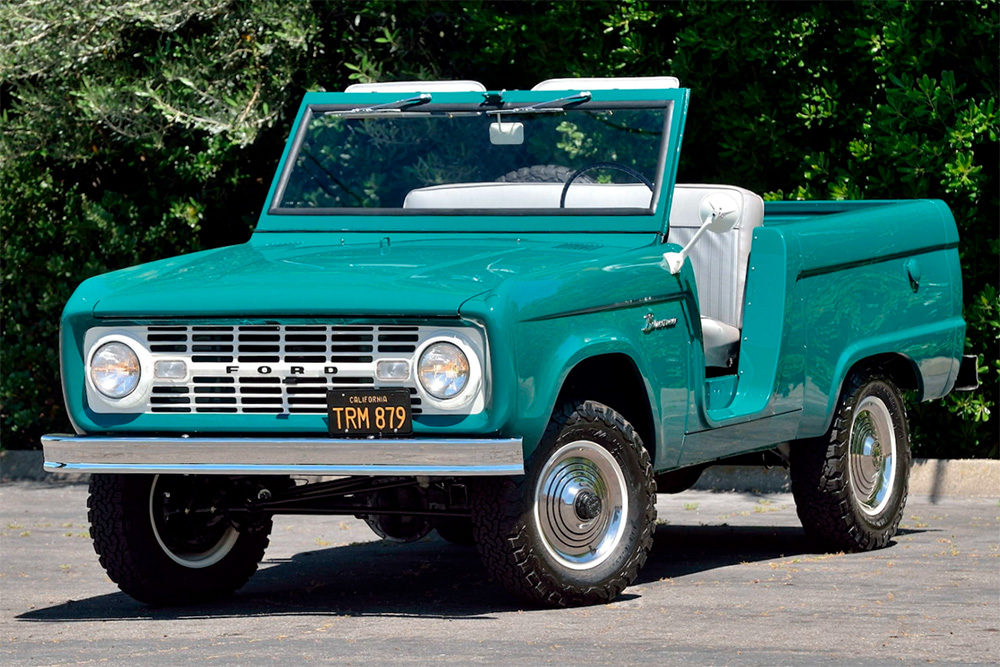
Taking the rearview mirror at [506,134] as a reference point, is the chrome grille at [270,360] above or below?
below

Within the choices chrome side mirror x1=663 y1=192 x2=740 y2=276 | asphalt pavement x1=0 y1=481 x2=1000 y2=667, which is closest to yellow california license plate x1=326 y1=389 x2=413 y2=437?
asphalt pavement x1=0 y1=481 x2=1000 y2=667

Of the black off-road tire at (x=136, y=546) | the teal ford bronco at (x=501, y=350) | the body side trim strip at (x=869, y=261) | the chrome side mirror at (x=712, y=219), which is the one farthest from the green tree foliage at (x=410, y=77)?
the black off-road tire at (x=136, y=546)

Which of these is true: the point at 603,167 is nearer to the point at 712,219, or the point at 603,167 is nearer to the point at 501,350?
the point at 712,219

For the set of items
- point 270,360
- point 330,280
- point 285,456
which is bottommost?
point 285,456

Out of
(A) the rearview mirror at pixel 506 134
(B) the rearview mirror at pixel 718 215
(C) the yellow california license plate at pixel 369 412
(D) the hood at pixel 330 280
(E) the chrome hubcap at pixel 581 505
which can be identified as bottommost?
(E) the chrome hubcap at pixel 581 505

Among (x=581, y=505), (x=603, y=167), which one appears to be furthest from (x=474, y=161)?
(x=581, y=505)

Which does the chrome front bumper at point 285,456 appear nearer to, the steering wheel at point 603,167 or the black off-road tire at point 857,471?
the steering wheel at point 603,167

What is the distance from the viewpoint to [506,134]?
8.42m

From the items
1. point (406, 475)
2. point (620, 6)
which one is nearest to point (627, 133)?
point (406, 475)

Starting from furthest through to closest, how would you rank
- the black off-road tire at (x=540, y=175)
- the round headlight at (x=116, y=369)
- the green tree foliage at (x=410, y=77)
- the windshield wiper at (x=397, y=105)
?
the green tree foliage at (x=410, y=77)
the windshield wiper at (x=397, y=105)
the black off-road tire at (x=540, y=175)
the round headlight at (x=116, y=369)

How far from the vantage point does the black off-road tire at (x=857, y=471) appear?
343 inches

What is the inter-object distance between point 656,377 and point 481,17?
536 cm

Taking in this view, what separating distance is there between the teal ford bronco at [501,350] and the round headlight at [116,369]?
0.01 m

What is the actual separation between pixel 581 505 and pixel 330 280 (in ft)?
4.08
